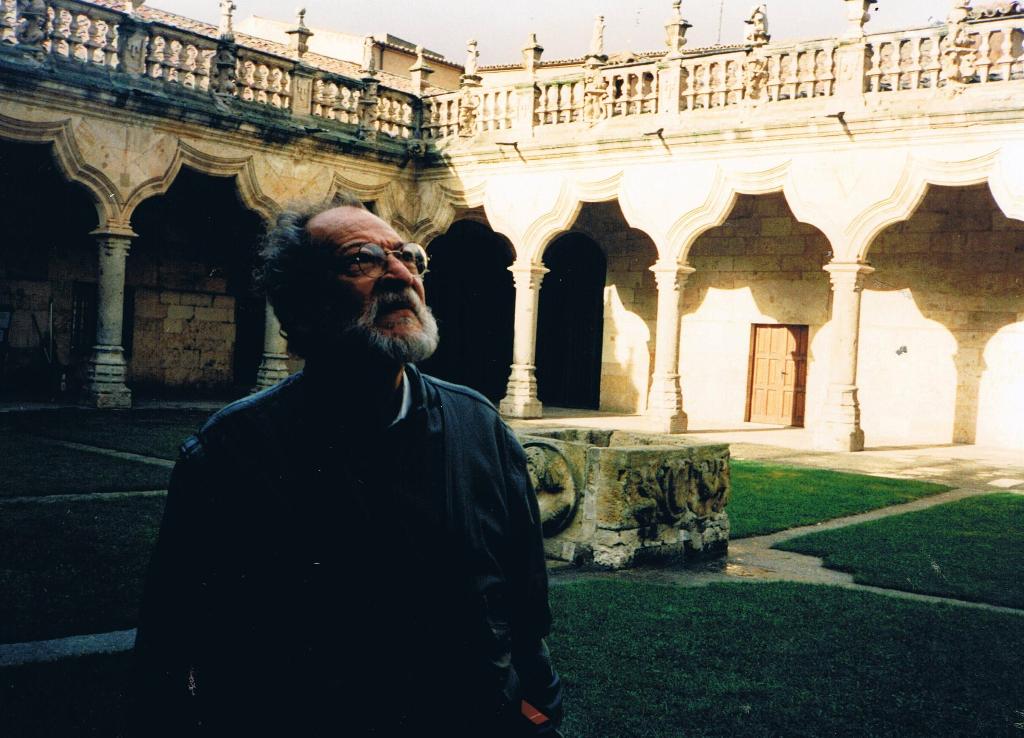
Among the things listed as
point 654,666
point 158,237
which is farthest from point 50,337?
point 654,666

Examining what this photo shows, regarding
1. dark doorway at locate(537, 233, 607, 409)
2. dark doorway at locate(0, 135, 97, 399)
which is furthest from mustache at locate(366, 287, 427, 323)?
dark doorway at locate(537, 233, 607, 409)

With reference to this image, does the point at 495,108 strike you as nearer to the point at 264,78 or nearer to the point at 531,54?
the point at 531,54

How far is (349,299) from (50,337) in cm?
1570

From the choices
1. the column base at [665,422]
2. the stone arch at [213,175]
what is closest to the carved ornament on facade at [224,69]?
the stone arch at [213,175]

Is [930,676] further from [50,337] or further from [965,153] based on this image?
[50,337]

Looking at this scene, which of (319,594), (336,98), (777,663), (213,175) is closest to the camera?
(319,594)

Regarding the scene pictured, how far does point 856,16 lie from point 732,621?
10.6m

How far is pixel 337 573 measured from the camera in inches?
66.6

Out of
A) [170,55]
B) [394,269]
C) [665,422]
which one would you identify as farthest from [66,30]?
[394,269]

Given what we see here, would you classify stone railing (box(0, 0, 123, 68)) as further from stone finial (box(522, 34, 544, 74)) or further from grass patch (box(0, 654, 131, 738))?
grass patch (box(0, 654, 131, 738))

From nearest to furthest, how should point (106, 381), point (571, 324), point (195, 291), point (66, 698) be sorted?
point (66, 698)
point (106, 381)
point (195, 291)
point (571, 324)

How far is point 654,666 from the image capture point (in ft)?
13.3

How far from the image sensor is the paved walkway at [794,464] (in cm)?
393

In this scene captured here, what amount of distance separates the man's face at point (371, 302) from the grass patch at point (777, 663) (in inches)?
78.0
